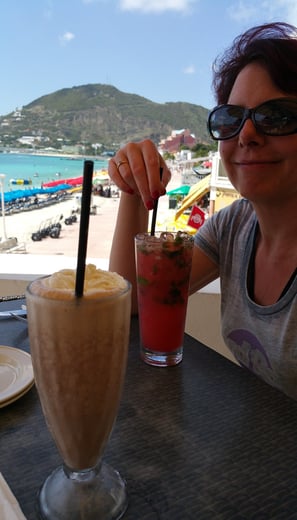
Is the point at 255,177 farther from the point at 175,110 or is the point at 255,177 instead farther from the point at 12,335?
the point at 175,110

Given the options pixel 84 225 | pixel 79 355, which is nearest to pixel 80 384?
pixel 79 355

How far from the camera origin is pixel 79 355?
43cm

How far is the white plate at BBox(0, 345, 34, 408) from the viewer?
0.64 meters

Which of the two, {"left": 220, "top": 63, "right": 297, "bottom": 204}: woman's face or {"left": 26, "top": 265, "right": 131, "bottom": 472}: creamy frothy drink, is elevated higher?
{"left": 220, "top": 63, "right": 297, "bottom": 204}: woman's face

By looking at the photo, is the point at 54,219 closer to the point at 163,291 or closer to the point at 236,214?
the point at 236,214

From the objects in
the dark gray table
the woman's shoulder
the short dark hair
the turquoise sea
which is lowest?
the turquoise sea

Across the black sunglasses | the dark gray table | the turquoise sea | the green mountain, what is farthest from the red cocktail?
the turquoise sea

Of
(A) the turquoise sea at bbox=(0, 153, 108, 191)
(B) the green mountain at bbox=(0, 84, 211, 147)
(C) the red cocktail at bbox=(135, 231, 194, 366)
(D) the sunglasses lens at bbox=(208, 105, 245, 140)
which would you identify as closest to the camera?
(C) the red cocktail at bbox=(135, 231, 194, 366)

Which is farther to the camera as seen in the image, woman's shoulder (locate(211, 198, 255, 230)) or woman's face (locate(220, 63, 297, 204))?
woman's shoulder (locate(211, 198, 255, 230))

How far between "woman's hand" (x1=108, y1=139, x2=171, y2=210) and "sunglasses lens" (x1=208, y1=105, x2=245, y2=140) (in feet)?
0.71

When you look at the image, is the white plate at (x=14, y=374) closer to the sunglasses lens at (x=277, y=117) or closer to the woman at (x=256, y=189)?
the woman at (x=256, y=189)

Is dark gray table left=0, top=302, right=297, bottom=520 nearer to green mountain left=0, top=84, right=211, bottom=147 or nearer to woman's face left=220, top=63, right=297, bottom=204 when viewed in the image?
woman's face left=220, top=63, right=297, bottom=204

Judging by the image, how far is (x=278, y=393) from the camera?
714 millimetres

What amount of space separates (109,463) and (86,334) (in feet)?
0.71
